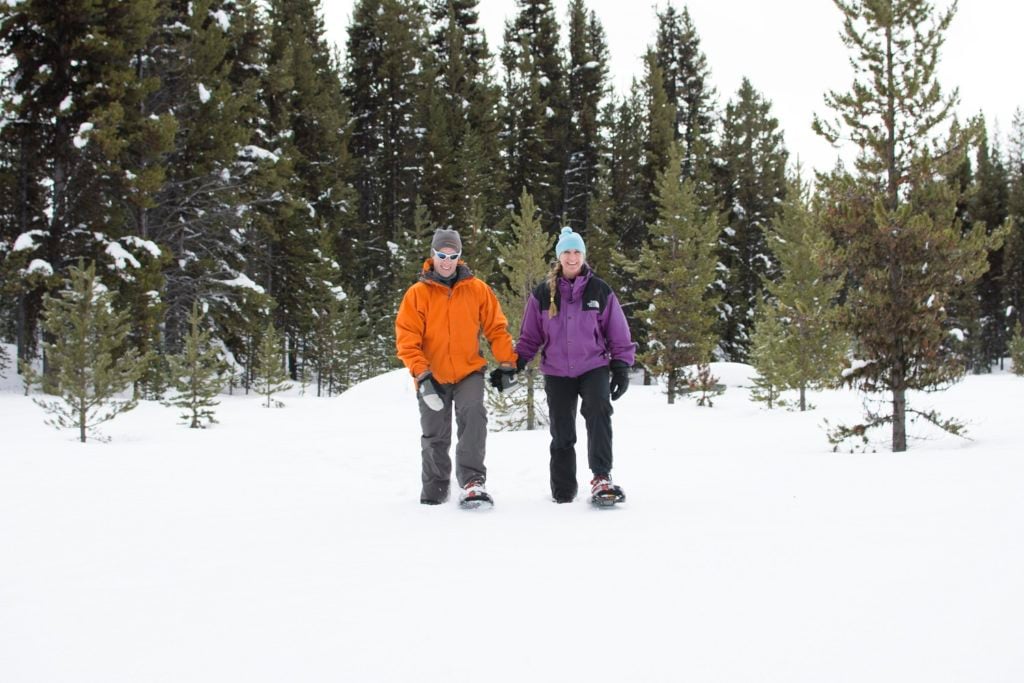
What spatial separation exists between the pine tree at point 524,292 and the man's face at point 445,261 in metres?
7.02

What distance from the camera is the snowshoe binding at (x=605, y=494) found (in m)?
5.14

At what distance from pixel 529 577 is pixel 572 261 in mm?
2643

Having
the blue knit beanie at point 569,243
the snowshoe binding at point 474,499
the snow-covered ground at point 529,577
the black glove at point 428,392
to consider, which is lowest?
the snow-covered ground at point 529,577

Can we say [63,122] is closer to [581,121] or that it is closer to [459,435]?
[459,435]

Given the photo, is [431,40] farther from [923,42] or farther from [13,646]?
[13,646]

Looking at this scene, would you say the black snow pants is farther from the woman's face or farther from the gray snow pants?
the woman's face

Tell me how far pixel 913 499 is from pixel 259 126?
28892mm

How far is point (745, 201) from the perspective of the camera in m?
37.2

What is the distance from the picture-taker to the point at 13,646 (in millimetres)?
2779

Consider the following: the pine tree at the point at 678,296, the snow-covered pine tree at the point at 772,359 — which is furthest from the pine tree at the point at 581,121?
the snow-covered pine tree at the point at 772,359

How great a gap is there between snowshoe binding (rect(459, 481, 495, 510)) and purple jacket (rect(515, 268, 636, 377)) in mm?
1013

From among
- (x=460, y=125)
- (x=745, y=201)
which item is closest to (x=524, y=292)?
(x=460, y=125)

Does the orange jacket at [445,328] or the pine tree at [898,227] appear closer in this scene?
the orange jacket at [445,328]

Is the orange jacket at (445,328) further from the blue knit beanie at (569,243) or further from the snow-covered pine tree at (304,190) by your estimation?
the snow-covered pine tree at (304,190)
